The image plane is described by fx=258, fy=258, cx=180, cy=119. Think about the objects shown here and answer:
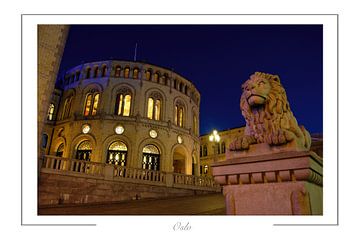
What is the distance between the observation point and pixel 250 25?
10.5ft

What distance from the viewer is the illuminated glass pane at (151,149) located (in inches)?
767

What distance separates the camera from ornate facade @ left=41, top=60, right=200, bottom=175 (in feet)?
61.1

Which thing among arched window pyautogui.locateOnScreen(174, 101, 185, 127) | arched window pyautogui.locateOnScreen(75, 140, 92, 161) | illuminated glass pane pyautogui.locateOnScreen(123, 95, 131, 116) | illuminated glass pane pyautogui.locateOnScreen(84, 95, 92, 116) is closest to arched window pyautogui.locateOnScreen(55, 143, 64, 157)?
arched window pyautogui.locateOnScreen(75, 140, 92, 161)

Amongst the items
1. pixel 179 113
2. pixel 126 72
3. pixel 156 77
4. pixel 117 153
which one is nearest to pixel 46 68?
pixel 117 153

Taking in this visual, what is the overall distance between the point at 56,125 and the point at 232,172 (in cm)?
2092

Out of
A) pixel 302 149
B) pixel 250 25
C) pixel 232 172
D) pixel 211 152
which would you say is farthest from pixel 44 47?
pixel 211 152

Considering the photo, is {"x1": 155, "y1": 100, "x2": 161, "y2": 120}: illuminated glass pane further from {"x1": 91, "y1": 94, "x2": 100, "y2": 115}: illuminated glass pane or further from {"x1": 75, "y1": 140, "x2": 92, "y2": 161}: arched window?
{"x1": 75, "y1": 140, "x2": 92, "y2": 161}: arched window

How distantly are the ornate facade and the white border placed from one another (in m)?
15.4

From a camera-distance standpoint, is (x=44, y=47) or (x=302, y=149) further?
(x=44, y=47)

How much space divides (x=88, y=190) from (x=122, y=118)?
9.00m

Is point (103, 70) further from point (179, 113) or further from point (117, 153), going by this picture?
A: point (179, 113)
